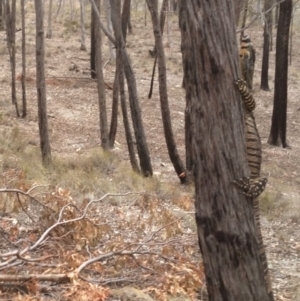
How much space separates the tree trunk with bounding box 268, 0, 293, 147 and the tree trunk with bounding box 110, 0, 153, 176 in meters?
6.06

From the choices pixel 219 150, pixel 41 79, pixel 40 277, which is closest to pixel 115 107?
pixel 41 79

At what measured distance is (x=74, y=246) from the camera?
5633mm

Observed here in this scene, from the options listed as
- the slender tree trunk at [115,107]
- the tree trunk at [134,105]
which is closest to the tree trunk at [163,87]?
the tree trunk at [134,105]

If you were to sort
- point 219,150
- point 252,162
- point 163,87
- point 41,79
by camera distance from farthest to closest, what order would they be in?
point 163,87
point 41,79
point 252,162
point 219,150

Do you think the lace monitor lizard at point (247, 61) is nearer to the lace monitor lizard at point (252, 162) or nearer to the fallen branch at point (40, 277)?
the lace monitor lizard at point (252, 162)

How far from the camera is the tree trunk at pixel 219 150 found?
3.54 meters

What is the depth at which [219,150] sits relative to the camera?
3611 mm

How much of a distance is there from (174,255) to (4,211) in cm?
216

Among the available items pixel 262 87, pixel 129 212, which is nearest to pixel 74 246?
pixel 129 212

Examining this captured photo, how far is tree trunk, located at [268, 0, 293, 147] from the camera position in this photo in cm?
1488

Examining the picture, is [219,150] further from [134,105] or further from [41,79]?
[41,79]

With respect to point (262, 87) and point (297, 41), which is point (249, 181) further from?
point (297, 41)

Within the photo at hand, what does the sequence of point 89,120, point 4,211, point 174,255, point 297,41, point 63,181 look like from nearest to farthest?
point 174,255, point 4,211, point 63,181, point 89,120, point 297,41

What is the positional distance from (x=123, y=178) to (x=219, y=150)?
5941mm
